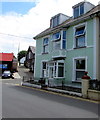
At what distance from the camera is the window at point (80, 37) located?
14.2 meters

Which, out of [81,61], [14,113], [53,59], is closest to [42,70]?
[53,59]

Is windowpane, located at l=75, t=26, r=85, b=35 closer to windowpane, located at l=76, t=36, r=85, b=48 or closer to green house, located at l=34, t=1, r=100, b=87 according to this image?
green house, located at l=34, t=1, r=100, b=87

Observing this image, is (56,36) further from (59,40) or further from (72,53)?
(72,53)

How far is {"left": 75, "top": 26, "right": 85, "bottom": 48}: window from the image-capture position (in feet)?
46.6

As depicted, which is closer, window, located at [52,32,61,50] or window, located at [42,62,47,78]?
window, located at [52,32,61,50]

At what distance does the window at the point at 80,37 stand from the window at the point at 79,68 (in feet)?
5.17

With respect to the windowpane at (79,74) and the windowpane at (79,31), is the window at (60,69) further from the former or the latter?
the windowpane at (79,31)

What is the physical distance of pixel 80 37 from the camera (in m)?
14.5

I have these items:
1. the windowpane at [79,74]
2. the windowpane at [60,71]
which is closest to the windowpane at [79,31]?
the windowpane at [79,74]

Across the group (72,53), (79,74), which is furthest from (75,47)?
(79,74)

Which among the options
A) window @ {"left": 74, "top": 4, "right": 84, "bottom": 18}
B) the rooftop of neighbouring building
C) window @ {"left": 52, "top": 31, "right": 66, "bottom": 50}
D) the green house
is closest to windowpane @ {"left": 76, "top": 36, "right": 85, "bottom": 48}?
the green house

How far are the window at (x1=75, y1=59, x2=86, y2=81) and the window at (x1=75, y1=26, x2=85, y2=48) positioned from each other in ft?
5.17

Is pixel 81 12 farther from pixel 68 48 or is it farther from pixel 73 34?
pixel 68 48

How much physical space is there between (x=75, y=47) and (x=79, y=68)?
2173 millimetres
